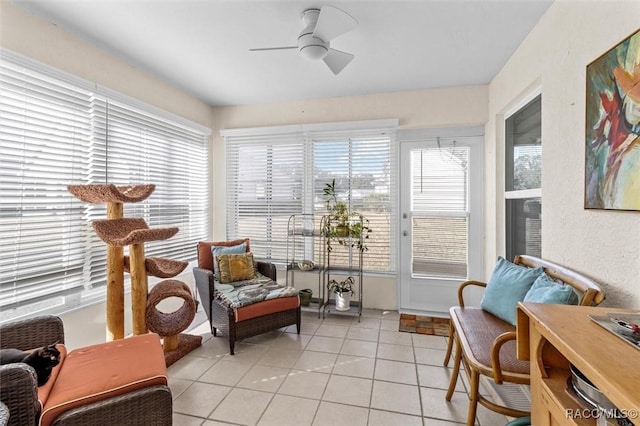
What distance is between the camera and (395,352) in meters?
2.56

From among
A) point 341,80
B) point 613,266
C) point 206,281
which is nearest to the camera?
point 613,266

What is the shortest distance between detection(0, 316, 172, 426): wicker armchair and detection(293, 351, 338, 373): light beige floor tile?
1159 millimetres

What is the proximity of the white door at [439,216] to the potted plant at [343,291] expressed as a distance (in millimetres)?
628

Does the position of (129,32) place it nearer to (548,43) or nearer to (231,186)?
(231,186)

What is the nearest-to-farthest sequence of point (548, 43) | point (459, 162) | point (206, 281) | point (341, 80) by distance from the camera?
point (548, 43)
point (206, 281)
point (341, 80)
point (459, 162)

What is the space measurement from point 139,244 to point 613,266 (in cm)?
295

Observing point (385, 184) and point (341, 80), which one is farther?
point (385, 184)

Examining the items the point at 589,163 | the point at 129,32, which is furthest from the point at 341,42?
the point at 589,163

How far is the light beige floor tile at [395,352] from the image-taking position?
2463 mm

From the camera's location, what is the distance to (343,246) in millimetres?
3590

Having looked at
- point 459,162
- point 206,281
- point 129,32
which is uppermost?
point 129,32

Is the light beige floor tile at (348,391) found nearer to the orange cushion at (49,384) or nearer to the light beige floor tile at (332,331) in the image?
the light beige floor tile at (332,331)

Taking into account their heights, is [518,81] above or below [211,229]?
above

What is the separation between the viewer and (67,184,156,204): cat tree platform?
1971 mm
